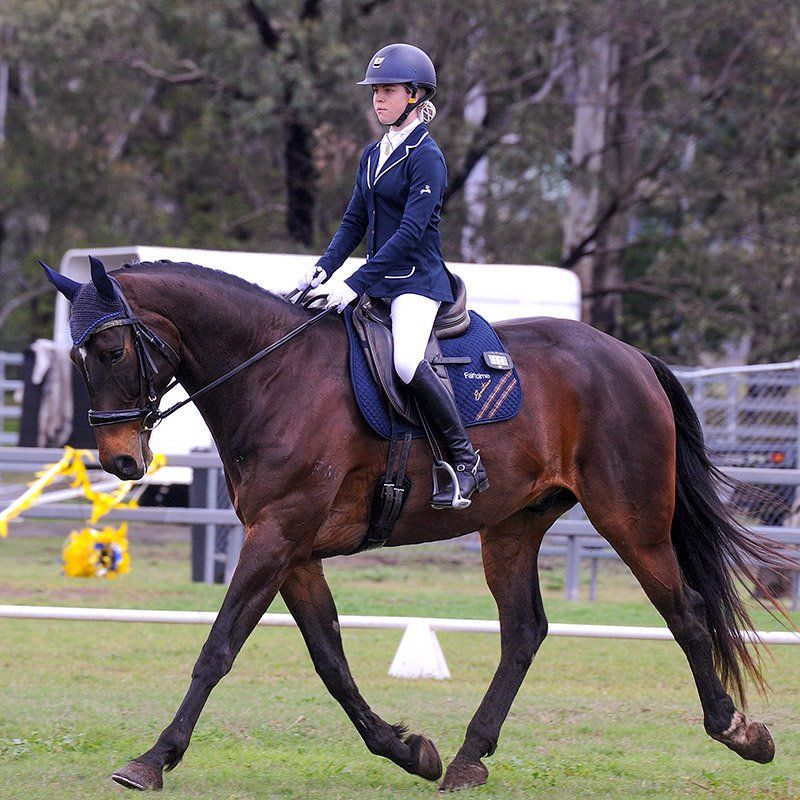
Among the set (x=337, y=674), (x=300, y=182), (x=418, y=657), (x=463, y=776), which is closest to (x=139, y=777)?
(x=337, y=674)

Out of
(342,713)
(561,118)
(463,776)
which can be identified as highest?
(561,118)

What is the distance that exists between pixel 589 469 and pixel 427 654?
8.25ft

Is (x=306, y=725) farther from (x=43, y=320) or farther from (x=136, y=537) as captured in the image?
(x=43, y=320)

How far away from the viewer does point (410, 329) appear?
539 cm

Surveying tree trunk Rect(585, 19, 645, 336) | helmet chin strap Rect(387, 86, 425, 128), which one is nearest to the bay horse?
helmet chin strap Rect(387, 86, 425, 128)

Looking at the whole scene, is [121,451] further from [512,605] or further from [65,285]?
[512,605]

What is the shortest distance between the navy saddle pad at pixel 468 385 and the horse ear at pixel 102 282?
3.40ft

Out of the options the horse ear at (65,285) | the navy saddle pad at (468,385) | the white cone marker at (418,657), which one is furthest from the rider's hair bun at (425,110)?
the white cone marker at (418,657)

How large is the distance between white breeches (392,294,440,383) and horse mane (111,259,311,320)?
0.40 meters

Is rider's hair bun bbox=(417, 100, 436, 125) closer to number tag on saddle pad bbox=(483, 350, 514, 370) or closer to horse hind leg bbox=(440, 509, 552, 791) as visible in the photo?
number tag on saddle pad bbox=(483, 350, 514, 370)

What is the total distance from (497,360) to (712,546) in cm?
141

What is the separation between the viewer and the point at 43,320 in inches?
1323

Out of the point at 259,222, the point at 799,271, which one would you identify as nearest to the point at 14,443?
the point at 259,222

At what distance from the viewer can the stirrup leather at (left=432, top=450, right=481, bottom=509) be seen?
5.29 m
